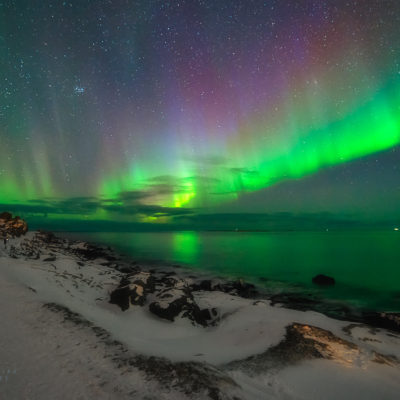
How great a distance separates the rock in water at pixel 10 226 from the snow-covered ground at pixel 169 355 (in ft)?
108

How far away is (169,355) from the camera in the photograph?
277 inches

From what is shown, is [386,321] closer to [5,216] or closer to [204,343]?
[204,343]

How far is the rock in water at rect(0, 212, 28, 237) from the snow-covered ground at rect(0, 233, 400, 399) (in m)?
33.0

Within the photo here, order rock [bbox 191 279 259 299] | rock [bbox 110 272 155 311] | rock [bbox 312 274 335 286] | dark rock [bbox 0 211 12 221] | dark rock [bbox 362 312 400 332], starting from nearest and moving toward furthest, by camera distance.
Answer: rock [bbox 110 272 155 311] → dark rock [bbox 362 312 400 332] → rock [bbox 191 279 259 299] → rock [bbox 312 274 335 286] → dark rock [bbox 0 211 12 221]

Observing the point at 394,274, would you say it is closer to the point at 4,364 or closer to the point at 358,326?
the point at 358,326

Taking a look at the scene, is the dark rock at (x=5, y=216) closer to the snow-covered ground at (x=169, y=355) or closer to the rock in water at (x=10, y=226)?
the rock in water at (x=10, y=226)

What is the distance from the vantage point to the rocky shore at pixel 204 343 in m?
5.66

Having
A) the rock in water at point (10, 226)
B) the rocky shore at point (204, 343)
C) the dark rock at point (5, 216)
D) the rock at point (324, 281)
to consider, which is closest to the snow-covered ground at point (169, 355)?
the rocky shore at point (204, 343)

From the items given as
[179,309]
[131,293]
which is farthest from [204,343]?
[131,293]

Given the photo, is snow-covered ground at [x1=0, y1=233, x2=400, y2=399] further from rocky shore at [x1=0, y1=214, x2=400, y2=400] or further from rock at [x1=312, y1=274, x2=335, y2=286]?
rock at [x1=312, y1=274, x2=335, y2=286]

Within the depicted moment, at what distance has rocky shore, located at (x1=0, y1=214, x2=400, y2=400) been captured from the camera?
223 inches

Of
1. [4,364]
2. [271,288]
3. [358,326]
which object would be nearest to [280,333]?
[358,326]

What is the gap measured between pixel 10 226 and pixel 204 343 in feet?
148

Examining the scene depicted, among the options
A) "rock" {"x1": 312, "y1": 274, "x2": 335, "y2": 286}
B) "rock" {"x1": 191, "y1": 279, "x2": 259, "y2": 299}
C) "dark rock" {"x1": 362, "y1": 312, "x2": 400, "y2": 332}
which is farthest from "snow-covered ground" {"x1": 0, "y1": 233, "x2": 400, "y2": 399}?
"rock" {"x1": 312, "y1": 274, "x2": 335, "y2": 286}
